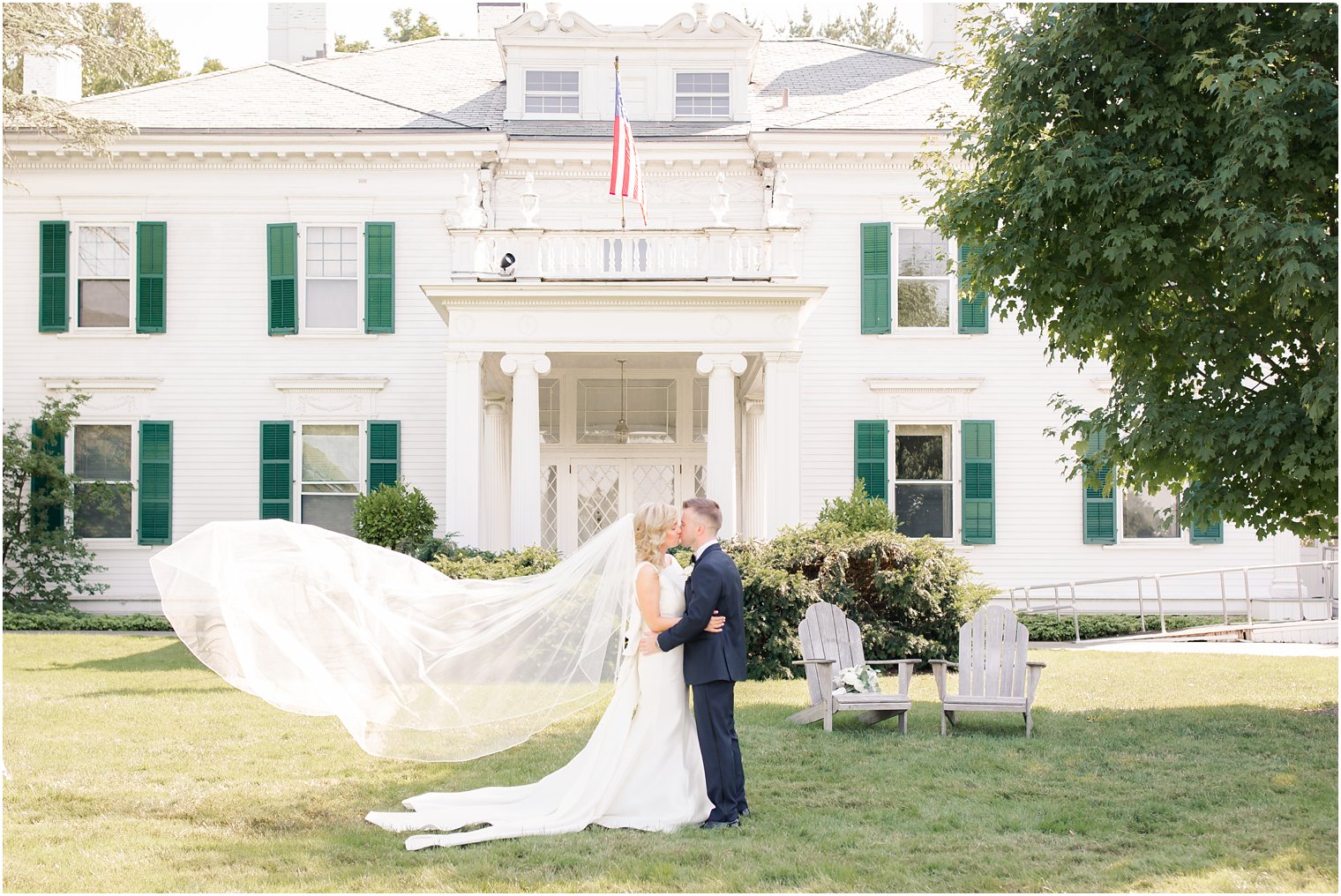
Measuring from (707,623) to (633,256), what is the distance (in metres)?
10.1

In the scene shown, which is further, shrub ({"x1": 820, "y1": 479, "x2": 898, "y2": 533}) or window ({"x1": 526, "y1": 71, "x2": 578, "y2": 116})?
window ({"x1": 526, "y1": 71, "x2": 578, "y2": 116})

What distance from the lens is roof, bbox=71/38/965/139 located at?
21156 mm

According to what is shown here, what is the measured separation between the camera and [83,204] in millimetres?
20859

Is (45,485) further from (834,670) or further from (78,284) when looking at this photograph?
(834,670)

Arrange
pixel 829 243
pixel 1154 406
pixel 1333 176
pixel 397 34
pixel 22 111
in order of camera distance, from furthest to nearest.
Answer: pixel 397 34
pixel 829 243
pixel 22 111
pixel 1154 406
pixel 1333 176

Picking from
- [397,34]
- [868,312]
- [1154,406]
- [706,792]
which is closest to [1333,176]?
[1154,406]

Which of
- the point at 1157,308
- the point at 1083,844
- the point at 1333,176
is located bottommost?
the point at 1083,844

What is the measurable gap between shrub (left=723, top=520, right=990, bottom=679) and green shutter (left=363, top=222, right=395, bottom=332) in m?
8.60

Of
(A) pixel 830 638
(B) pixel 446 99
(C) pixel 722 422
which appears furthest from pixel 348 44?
(A) pixel 830 638

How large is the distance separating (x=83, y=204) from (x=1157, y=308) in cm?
1753

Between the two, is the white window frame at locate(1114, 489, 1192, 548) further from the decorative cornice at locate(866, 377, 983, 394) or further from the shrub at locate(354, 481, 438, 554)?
the shrub at locate(354, 481, 438, 554)

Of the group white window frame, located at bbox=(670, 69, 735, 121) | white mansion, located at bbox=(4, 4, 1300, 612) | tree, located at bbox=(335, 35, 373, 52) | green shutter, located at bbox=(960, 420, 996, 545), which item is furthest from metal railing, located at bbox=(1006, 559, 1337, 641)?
tree, located at bbox=(335, 35, 373, 52)

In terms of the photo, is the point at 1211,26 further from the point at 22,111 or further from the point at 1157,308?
the point at 22,111

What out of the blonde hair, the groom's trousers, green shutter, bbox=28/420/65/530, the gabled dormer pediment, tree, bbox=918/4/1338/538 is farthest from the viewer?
the gabled dormer pediment
